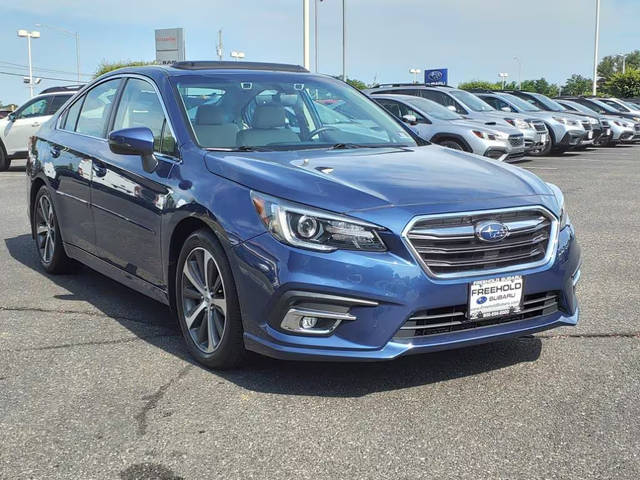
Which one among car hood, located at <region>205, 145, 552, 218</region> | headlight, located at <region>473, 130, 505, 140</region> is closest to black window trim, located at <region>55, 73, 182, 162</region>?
car hood, located at <region>205, 145, 552, 218</region>

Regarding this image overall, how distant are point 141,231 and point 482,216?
2081mm

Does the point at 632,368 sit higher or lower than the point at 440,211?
lower

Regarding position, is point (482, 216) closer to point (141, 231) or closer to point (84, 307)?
point (141, 231)

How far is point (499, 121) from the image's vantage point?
16125mm

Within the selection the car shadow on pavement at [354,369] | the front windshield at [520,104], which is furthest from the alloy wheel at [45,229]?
the front windshield at [520,104]

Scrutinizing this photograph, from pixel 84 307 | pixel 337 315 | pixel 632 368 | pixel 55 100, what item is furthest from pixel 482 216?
pixel 55 100

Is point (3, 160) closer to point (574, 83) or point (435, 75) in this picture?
point (435, 75)

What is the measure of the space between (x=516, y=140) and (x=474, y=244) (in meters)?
12.6

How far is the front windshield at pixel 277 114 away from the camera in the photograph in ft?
15.4

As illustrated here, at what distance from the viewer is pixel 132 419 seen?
11.8 ft

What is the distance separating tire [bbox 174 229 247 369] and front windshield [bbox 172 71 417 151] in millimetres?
673

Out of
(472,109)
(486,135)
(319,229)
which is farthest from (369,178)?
(472,109)

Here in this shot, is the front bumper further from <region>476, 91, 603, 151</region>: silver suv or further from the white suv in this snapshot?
<region>476, 91, 603, 151</region>: silver suv

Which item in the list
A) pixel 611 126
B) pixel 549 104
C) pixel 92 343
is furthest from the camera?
pixel 611 126
